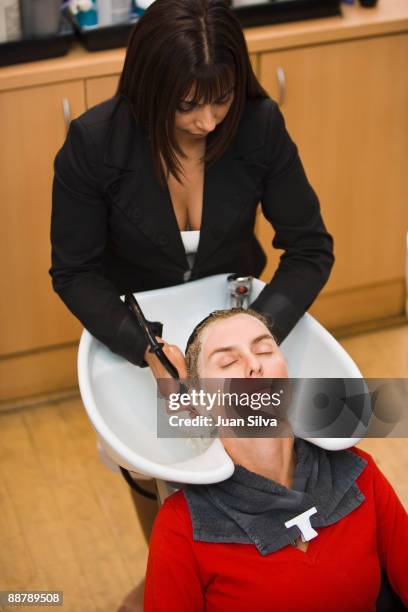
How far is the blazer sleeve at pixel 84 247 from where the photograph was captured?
1.68 metres

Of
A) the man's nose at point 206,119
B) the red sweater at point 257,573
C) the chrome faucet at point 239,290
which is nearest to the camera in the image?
the red sweater at point 257,573

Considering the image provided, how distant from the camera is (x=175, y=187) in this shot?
5.86ft

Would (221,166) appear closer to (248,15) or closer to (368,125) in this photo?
(248,15)

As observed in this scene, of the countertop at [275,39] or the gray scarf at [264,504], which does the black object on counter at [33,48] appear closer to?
the countertop at [275,39]

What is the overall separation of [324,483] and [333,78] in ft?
4.54

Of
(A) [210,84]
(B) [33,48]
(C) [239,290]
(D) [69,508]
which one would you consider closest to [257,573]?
(C) [239,290]

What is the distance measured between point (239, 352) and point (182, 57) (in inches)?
19.5

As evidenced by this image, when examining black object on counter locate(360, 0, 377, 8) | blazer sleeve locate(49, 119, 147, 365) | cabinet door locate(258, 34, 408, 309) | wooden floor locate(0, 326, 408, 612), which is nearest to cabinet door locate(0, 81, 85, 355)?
wooden floor locate(0, 326, 408, 612)

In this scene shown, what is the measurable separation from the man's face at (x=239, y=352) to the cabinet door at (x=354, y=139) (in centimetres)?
114

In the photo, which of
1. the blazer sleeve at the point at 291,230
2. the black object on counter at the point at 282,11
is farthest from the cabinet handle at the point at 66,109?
the blazer sleeve at the point at 291,230

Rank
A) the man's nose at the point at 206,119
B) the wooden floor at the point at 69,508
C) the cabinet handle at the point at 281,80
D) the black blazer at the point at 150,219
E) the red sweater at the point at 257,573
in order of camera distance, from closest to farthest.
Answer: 1. the red sweater at the point at 257,573
2. the man's nose at the point at 206,119
3. the black blazer at the point at 150,219
4. the wooden floor at the point at 69,508
5. the cabinet handle at the point at 281,80

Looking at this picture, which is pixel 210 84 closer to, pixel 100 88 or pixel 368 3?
pixel 100 88

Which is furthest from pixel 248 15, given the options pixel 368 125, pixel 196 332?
pixel 196 332

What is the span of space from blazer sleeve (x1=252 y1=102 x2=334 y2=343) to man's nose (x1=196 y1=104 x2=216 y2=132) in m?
0.20
